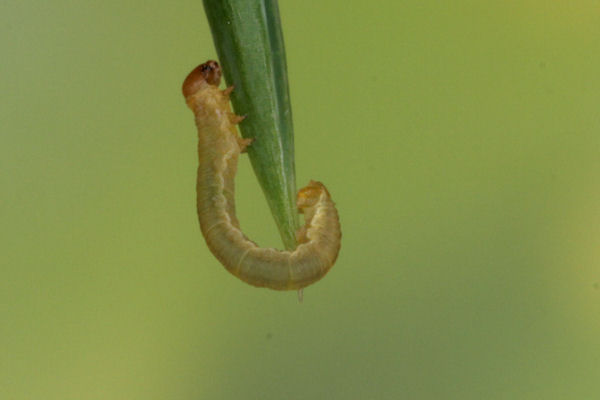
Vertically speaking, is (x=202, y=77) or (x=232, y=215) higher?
(x=202, y=77)

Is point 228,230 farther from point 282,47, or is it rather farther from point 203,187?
point 282,47

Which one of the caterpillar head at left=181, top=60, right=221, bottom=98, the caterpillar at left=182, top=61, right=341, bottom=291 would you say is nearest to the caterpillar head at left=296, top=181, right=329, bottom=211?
the caterpillar at left=182, top=61, right=341, bottom=291

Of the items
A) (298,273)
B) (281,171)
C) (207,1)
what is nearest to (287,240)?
(281,171)

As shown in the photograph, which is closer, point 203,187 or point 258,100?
point 258,100

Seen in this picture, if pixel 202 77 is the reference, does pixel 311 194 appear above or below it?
below

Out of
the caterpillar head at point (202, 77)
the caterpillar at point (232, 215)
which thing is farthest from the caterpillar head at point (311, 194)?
the caterpillar head at point (202, 77)

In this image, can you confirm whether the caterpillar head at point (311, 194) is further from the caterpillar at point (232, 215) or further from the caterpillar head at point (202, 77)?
the caterpillar head at point (202, 77)
